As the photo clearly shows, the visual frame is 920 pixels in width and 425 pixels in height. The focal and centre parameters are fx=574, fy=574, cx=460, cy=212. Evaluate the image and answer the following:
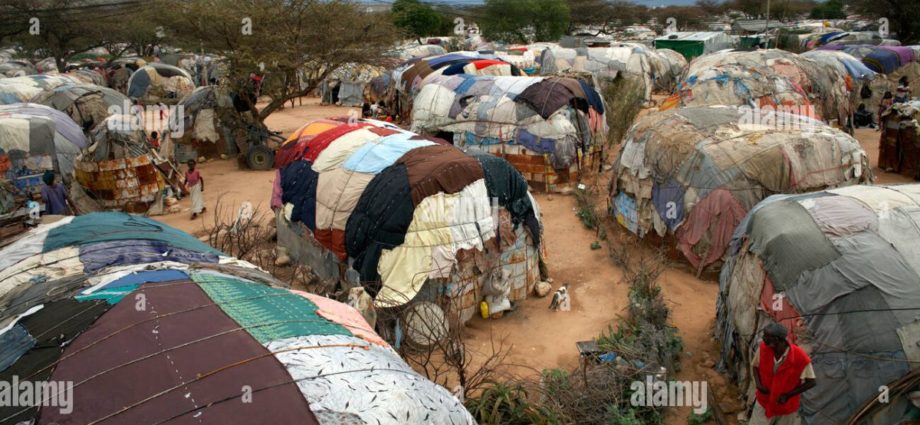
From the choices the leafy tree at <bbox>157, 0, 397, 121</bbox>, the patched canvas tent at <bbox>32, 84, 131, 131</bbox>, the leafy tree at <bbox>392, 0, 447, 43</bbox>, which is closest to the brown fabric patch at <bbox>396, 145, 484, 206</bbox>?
the leafy tree at <bbox>157, 0, 397, 121</bbox>

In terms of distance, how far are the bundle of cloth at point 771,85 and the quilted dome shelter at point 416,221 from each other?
1015 cm

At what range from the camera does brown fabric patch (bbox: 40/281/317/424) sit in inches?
131

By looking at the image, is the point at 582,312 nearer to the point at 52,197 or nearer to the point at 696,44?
the point at 52,197

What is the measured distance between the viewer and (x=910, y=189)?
6.39 m

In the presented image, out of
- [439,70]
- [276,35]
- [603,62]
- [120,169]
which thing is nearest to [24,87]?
[276,35]

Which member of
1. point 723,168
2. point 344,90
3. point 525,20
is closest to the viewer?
point 723,168

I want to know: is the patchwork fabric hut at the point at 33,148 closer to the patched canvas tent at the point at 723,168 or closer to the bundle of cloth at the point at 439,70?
the bundle of cloth at the point at 439,70

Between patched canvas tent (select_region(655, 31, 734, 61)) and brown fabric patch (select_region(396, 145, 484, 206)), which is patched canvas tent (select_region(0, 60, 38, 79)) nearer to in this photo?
brown fabric patch (select_region(396, 145, 484, 206))

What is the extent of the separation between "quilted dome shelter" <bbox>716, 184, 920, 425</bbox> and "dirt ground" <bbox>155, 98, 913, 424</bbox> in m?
1.30

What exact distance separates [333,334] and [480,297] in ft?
15.5

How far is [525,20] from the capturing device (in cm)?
4484

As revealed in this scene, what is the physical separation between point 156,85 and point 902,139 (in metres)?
26.9

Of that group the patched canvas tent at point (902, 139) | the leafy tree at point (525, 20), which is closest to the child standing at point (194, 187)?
the patched canvas tent at point (902, 139)

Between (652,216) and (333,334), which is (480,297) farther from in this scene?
(333,334)
